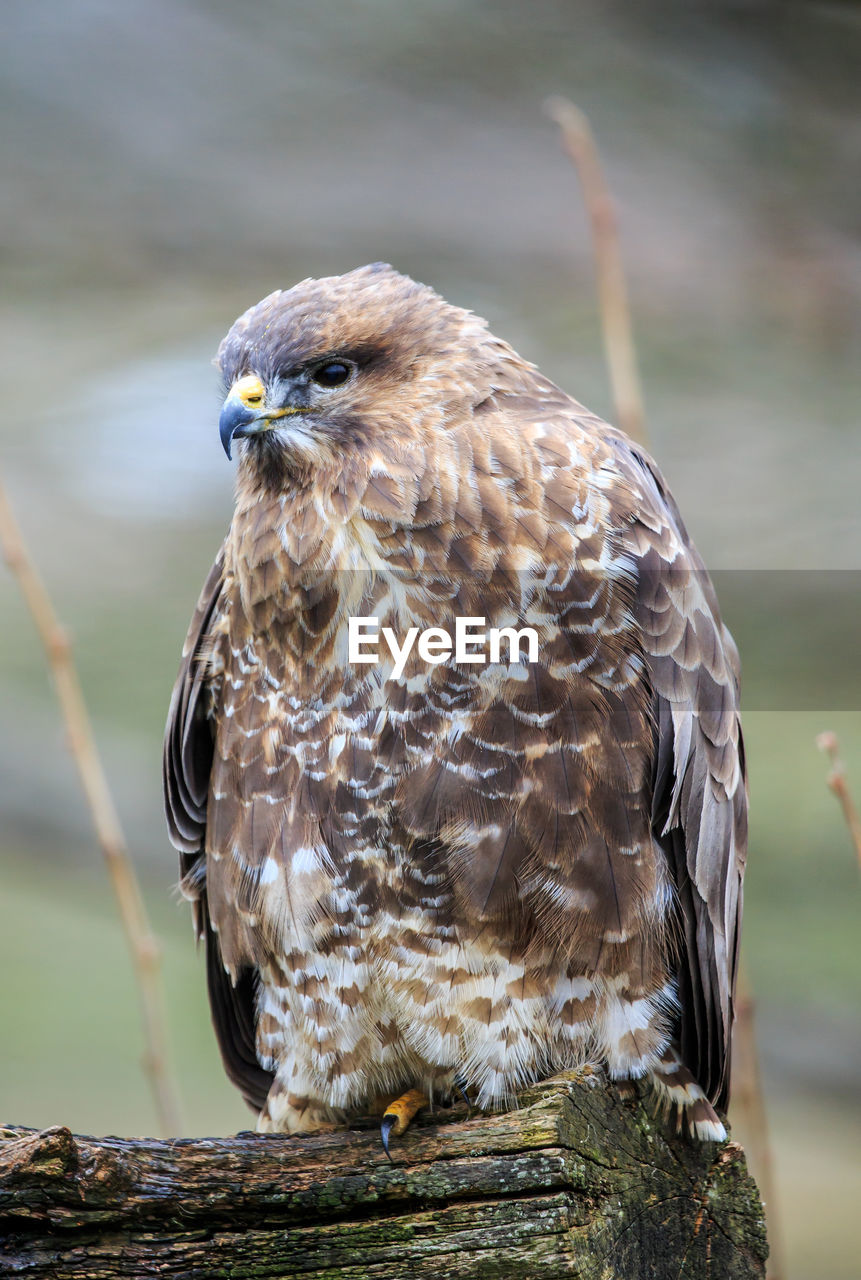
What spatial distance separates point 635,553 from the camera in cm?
221

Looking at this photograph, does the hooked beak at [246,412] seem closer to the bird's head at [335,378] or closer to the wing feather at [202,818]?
the bird's head at [335,378]

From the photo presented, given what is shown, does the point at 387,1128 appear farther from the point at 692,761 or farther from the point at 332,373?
the point at 332,373

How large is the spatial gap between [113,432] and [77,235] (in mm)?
540

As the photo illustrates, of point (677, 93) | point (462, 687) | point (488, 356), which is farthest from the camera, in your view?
point (677, 93)

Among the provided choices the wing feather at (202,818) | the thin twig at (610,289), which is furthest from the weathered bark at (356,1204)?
the thin twig at (610,289)

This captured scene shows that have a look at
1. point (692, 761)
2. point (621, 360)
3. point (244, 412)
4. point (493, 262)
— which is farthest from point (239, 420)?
point (493, 262)

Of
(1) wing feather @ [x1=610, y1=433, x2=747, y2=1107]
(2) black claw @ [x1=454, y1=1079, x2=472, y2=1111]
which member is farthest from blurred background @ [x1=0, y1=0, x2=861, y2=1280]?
(2) black claw @ [x1=454, y1=1079, x2=472, y2=1111]

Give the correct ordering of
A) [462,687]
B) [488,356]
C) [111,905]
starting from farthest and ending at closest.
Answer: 1. [111,905]
2. [488,356]
3. [462,687]

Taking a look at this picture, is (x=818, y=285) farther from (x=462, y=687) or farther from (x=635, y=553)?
(x=462, y=687)

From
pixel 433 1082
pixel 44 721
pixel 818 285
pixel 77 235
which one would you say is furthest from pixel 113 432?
pixel 433 1082

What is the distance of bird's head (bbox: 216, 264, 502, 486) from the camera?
7.60 ft

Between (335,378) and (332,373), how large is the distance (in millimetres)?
10

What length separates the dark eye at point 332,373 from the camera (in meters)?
2.37

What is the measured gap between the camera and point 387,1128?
6.78ft
